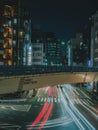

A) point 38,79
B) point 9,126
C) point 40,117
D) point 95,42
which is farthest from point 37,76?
point 95,42

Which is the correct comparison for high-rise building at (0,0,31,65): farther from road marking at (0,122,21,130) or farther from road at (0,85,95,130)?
road marking at (0,122,21,130)

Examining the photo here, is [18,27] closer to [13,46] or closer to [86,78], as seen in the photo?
[13,46]

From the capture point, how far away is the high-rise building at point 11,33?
4857 inches

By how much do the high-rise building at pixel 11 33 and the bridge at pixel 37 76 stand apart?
141ft

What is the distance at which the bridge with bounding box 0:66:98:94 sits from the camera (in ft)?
176

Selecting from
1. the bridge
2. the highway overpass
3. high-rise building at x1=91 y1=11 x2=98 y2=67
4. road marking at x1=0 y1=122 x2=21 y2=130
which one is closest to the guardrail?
the bridge

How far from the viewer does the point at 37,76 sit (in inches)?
2496

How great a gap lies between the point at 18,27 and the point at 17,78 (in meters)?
87.7

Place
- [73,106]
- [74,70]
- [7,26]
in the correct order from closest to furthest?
[74,70] < [73,106] < [7,26]

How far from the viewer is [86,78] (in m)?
85.4

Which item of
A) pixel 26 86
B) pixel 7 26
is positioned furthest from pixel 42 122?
pixel 7 26

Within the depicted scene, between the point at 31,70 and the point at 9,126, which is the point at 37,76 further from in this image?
the point at 9,126

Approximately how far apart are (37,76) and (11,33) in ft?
225

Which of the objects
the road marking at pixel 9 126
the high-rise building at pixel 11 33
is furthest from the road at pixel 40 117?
A: the high-rise building at pixel 11 33
